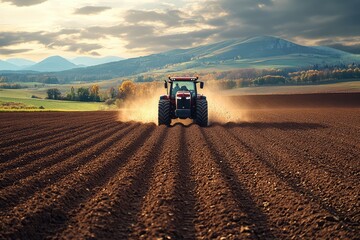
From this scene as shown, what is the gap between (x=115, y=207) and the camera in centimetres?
615

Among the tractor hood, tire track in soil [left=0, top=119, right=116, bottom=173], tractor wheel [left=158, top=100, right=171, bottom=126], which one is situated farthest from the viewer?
tractor wheel [left=158, top=100, right=171, bottom=126]

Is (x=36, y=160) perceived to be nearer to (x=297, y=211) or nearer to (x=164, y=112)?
(x=297, y=211)

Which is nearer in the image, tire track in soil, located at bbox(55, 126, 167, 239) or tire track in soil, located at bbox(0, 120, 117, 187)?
tire track in soil, located at bbox(55, 126, 167, 239)

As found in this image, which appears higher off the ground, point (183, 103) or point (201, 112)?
point (183, 103)

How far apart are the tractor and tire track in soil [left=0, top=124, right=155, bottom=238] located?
8.27 m

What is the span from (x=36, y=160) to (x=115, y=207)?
5.02 meters

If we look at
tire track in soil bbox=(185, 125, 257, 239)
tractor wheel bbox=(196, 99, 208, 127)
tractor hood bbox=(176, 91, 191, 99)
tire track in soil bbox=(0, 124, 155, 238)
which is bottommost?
tire track in soil bbox=(185, 125, 257, 239)

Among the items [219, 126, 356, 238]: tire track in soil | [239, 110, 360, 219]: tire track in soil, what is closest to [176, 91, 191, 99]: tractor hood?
[239, 110, 360, 219]: tire track in soil

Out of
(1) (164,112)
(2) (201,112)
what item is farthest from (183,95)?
(1) (164,112)

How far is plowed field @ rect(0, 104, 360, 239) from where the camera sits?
5199 mm

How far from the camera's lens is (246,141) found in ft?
44.7

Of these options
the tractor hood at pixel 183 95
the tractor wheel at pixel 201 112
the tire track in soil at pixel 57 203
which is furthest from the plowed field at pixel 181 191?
the tractor hood at pixel 183 95

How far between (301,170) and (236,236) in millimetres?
4376

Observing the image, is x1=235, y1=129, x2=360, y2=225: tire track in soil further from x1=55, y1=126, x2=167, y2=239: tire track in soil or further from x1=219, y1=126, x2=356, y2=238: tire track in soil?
x1=55, y1=126, x2=167, y2=239: tire track in soil
